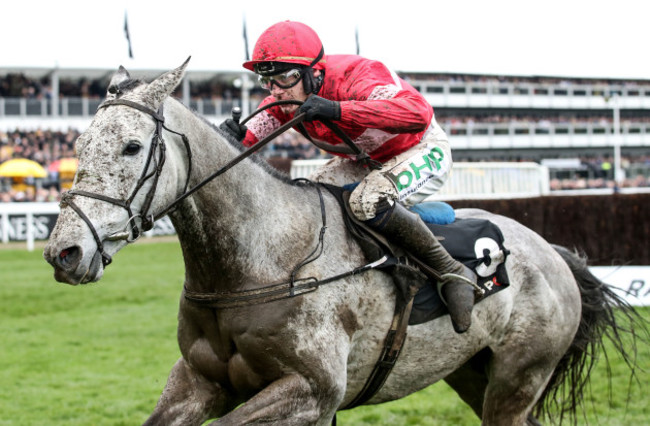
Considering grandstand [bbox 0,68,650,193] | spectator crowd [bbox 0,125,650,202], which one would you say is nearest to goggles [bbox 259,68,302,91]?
spectator crowd [bbox 0,125,650,202]

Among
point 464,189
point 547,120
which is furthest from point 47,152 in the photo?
point 547,120

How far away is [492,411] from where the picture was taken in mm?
4199

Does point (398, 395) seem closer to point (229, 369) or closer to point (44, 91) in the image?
point (229, 369)

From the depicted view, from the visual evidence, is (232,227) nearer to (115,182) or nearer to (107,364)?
(115,182)

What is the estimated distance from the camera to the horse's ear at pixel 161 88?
9.71 ft

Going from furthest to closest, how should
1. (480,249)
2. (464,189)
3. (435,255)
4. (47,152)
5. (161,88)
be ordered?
(47,152), (464,189), (480,249), (435,255), (161,88)

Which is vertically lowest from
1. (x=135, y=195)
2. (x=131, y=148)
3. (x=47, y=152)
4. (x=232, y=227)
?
(x=232, y=227)

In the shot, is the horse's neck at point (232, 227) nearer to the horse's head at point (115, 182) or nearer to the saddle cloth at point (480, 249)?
the horse's head at point (115, 182)

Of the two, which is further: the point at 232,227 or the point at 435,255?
the point at 435,255

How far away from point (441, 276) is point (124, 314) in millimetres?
7941

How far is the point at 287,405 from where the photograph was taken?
10.2ft

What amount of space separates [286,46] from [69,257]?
141 cm

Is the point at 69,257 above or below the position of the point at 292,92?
below

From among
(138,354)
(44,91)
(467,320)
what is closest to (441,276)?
(467,320)
